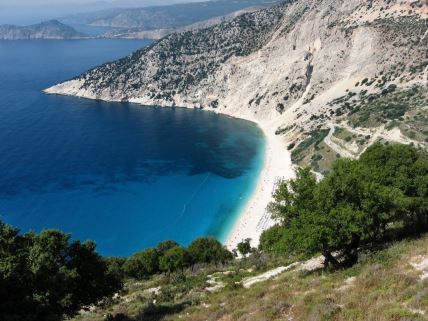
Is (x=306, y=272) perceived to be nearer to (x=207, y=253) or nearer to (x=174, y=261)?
(x=174, y=261)

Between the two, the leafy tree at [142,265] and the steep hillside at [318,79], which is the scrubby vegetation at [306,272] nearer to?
the leafy tree at [142,265]

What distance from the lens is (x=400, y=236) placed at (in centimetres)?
3225

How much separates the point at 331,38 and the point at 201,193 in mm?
90493

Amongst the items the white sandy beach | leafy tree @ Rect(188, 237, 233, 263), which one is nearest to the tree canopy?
leafy tree @ Rect(188, 237, 233, 263)

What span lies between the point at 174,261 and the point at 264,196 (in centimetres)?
4254

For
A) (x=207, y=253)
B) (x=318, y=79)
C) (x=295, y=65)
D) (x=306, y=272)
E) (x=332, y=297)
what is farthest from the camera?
(x=295, y=65)

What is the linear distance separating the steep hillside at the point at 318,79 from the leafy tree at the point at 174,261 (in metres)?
50.1

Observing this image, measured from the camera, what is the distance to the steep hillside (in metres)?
104

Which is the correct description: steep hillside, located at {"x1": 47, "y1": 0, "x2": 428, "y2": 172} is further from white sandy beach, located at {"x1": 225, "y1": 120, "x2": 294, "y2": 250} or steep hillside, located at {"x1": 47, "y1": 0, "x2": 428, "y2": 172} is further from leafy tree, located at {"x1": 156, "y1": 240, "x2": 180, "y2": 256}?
leafy tree, located at {"x1": 156, "y1": 240, "x2": 180, "y2": 256}

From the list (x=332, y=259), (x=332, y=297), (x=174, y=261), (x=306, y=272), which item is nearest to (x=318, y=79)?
(x=174, y=261)

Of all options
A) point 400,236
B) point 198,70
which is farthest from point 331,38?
point 400,236

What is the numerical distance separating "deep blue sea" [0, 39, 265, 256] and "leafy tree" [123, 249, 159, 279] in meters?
20.6

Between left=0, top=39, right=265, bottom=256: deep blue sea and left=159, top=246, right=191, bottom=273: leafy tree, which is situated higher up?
left=0, top=39, right=265, bottom=256: deep blue sea

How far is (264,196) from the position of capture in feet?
305
